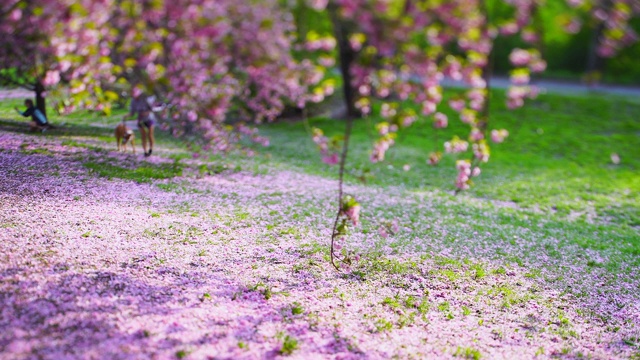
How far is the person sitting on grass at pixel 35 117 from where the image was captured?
32.4ft

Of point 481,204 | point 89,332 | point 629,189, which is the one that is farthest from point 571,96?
point 89,332

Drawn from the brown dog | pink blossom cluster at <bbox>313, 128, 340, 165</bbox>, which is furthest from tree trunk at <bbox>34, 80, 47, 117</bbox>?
pink blossom cluster at <bbox>313, 128, 340, 165</bbox>

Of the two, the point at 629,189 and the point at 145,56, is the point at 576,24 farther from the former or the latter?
the point at 629,189

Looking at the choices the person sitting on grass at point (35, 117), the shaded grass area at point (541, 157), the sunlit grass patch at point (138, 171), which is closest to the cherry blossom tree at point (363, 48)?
the person sitting on grass at point (35, 117)

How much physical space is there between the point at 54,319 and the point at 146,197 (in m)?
5.08

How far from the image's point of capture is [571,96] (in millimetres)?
Answer: 26406

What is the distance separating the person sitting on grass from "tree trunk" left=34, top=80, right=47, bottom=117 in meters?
0.06

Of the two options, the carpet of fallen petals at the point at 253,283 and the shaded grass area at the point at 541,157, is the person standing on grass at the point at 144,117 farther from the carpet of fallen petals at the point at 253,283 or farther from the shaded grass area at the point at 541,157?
the shaded grass area at the point at 541,157

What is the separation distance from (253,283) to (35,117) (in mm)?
6093

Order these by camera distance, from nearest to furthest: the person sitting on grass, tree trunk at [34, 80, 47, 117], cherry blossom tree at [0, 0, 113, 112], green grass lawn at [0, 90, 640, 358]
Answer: cherry blossom tree at [0, 0, 113, 112], green grass lawn at [0, 90, 640, 358], tree trunk at [34, 80, 47, 117], the person sitting on grass

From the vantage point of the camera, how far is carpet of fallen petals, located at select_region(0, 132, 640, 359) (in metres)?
5.85

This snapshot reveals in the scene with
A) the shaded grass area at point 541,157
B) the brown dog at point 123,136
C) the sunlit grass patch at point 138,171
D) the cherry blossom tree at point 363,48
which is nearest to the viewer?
the cherry blossom tree at point 363,48

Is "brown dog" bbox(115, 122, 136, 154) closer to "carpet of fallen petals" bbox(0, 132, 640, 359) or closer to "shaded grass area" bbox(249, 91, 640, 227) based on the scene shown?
"carpet of fallen petals" bbox(0, 132, 640, 359)

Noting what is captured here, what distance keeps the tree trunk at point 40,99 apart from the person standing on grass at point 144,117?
2165 millimetres
